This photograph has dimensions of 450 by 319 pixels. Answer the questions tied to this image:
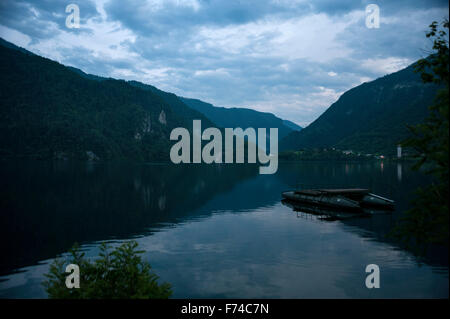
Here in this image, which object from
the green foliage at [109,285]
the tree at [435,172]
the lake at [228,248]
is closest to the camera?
the tree at [435,172]

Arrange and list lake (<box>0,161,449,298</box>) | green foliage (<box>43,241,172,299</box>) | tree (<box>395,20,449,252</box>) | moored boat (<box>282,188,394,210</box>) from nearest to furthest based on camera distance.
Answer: tree (<box>395,20,449,252</box>) → green foliage (<box>43,241,172,299</box>) → lake (<box>0,161,449,298</box>) → moored boat (<box>282,188,394,210</box>)

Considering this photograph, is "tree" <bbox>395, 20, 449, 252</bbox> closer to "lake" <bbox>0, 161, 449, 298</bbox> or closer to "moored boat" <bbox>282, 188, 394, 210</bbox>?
"lake" <bbox>0, 161, 449, 298</bbox>

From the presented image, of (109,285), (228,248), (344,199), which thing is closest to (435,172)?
(109,285)

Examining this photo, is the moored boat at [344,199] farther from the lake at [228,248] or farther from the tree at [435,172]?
the tree at [435,172]

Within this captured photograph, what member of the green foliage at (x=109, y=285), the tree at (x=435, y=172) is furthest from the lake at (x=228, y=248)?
the green foliage at (x=109, y=285)

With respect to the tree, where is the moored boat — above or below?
below

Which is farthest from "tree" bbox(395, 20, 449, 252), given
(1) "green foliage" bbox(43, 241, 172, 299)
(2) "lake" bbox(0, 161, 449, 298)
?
(1) "green foliage" bbox(43, 241, 172, 299)

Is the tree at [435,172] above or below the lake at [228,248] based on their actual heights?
above
